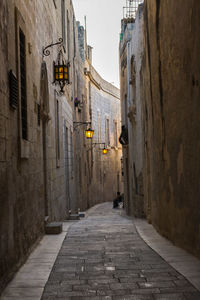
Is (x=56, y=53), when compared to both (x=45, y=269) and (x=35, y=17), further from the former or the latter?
(x=45, y=269)

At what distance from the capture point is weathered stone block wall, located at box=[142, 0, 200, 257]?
17.6 feet

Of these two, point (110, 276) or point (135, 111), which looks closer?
point (110, 276)

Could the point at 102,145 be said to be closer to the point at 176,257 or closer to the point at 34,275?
the point at 176,257

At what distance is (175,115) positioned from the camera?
6.52 m

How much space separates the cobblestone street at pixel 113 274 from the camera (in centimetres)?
404

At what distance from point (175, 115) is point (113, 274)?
284cm

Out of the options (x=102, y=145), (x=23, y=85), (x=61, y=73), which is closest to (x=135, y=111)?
(x=61, y=73)

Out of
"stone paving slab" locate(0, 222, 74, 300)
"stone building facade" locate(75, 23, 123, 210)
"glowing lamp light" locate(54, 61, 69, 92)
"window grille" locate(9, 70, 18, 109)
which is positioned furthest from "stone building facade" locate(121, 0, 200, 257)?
"stone building facade" locate(75, 23, 123, 210)

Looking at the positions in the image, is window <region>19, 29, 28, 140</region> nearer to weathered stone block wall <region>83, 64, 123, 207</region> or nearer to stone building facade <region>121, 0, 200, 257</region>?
stone building facade <region>121, 0, 200, 257</region>

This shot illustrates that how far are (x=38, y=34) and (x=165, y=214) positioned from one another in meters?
4.34

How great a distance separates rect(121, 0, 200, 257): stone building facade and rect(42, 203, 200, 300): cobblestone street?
732 mm

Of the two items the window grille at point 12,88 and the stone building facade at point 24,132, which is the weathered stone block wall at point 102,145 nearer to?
the stone building facade at point 24,132

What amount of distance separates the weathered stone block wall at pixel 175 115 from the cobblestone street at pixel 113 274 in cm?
A: 73

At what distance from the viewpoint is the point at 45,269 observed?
512 cm
